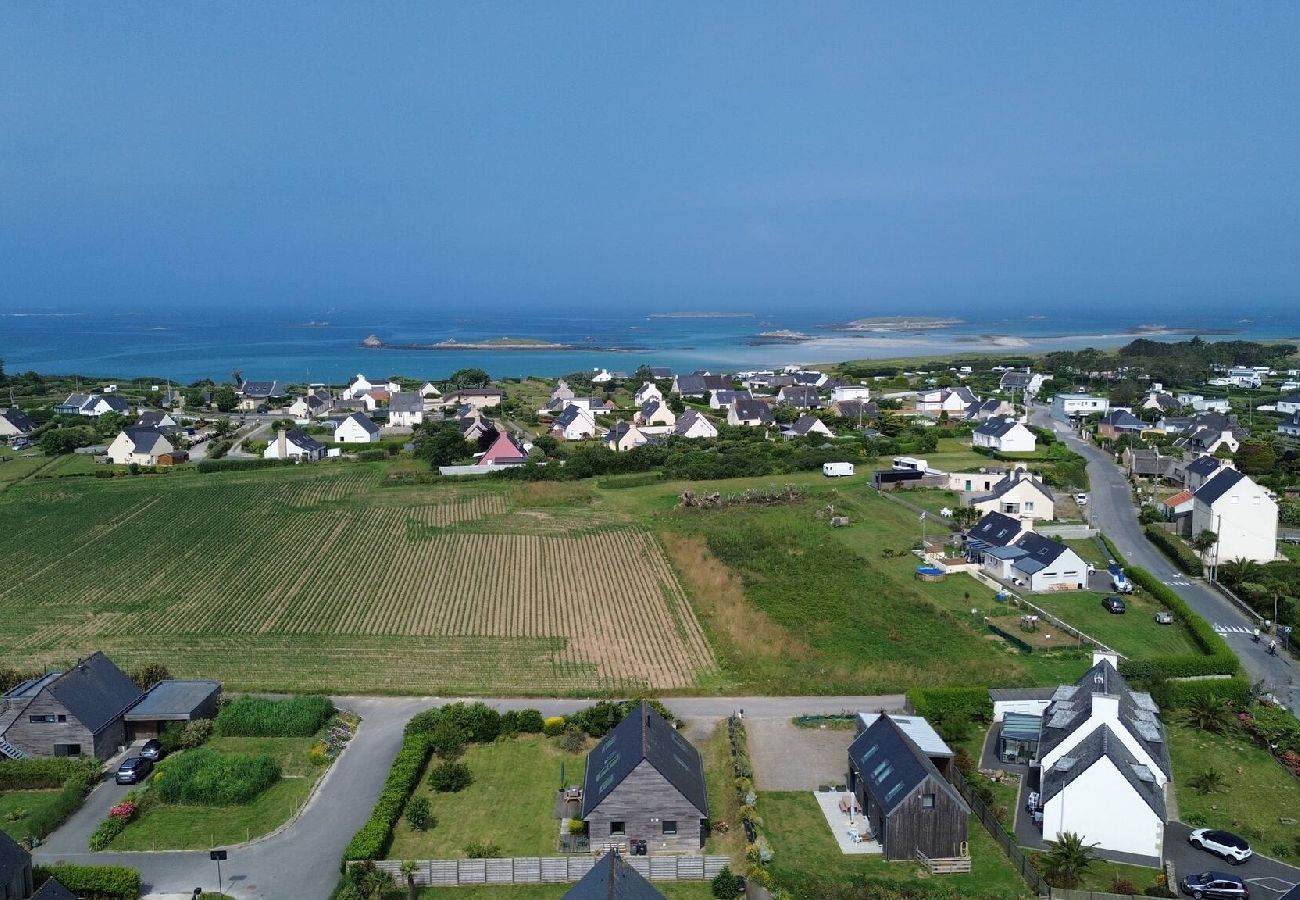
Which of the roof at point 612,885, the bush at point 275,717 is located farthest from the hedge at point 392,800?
the roof at point 612,885

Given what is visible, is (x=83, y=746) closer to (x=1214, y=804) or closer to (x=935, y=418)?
(x=1214, y=804)

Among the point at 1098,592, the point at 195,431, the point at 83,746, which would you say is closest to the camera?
the point at 83,746

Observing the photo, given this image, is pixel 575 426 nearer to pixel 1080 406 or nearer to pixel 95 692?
pixel 1080 406

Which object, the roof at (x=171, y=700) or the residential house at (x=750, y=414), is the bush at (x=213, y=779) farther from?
the residential house at (x=750, y=414)

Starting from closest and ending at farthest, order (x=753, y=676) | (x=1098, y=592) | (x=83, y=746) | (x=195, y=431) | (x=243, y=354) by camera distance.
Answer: (x=83, y=746), (x=753, y=676), (x=1098, y=592), (x=195, y=431), (x=243, y=354)

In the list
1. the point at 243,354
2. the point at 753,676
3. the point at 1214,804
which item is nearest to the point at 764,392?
the point at 753,676

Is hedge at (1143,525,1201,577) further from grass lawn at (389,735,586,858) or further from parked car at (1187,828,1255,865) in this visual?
grass lawn at (389,735,586,858)

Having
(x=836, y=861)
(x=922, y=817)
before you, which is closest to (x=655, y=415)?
(x=922, y=817)
